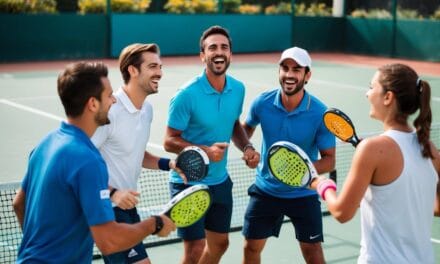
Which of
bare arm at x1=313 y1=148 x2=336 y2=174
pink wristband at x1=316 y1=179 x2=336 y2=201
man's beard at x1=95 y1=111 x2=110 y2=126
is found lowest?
bare arm at x1=313 y1=148 x2=336 y2=174

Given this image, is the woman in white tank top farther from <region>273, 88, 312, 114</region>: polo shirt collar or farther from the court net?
the court net

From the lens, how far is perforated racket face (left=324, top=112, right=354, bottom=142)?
16.9 ft

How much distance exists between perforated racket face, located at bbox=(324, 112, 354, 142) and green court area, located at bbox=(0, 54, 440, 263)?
2515 millimetres

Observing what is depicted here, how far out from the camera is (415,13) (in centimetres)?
2903

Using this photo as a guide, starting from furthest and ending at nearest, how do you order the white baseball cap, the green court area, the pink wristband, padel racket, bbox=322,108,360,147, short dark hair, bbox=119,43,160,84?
1. the green court area
2. the white baseball cap
3. short dark hair, bbox=119,43,160,84
4. padel racket, bbox=322,108,360,147
5. the pink wristband

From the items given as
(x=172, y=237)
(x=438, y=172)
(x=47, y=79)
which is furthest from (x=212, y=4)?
(x=438, y=172)

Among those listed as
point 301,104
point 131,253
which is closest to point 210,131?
point 301,104

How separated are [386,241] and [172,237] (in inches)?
160

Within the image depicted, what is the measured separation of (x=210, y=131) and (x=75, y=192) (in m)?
2.48

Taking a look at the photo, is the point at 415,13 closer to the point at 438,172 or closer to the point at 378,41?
the point at 378,41

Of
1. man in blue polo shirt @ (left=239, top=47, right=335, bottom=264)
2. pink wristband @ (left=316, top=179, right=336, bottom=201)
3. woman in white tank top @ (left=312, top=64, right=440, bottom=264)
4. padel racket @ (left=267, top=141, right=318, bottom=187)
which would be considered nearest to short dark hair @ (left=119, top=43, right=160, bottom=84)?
man in blue polo shirt @ (left=239, top=47, right=335, bottom=264)

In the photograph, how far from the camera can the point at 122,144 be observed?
5492mm

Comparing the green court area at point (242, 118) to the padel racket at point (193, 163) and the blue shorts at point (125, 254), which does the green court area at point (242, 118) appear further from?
the padel racket at point (193, 163)

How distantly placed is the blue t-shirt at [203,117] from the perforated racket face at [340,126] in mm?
1303
